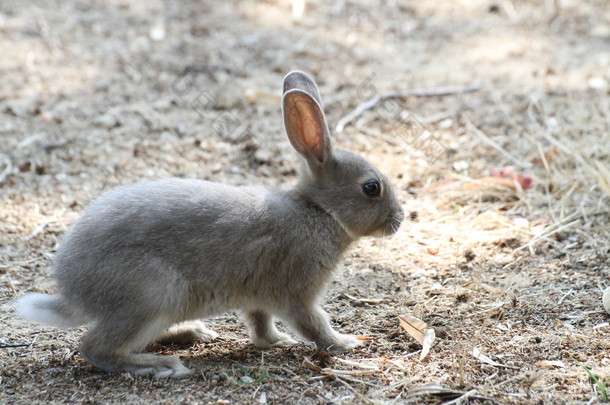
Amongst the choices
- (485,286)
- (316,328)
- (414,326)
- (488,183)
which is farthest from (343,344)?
(488,183)

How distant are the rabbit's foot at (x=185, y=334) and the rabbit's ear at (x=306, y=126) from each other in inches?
45.4

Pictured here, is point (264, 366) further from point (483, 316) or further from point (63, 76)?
point (63, 76)

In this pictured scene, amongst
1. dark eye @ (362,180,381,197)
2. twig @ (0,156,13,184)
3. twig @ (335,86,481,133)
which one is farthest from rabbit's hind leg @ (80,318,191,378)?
twig @ (335,86,481,133)

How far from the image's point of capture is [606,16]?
33.8ft

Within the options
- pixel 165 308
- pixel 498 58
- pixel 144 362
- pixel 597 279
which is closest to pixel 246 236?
pixel 165 308

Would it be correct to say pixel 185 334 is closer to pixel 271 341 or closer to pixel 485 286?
pixel 271 341

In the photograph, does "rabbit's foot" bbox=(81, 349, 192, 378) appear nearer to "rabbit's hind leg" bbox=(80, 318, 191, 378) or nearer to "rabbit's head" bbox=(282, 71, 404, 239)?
"rabbit's hind leg" bbox=(80, 318, 191, 378)

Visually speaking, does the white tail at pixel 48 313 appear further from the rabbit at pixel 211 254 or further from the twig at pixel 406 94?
A: the twig at pixel 406 94

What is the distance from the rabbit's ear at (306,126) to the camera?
419 centimetres

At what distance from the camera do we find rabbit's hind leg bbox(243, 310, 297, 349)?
14.1 ft

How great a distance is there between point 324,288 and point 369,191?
0.63 metres

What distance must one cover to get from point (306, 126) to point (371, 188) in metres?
0.53

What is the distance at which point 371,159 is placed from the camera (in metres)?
6.79

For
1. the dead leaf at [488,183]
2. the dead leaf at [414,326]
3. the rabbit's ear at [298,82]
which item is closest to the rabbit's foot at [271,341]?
the dead leaf at [414,326]
